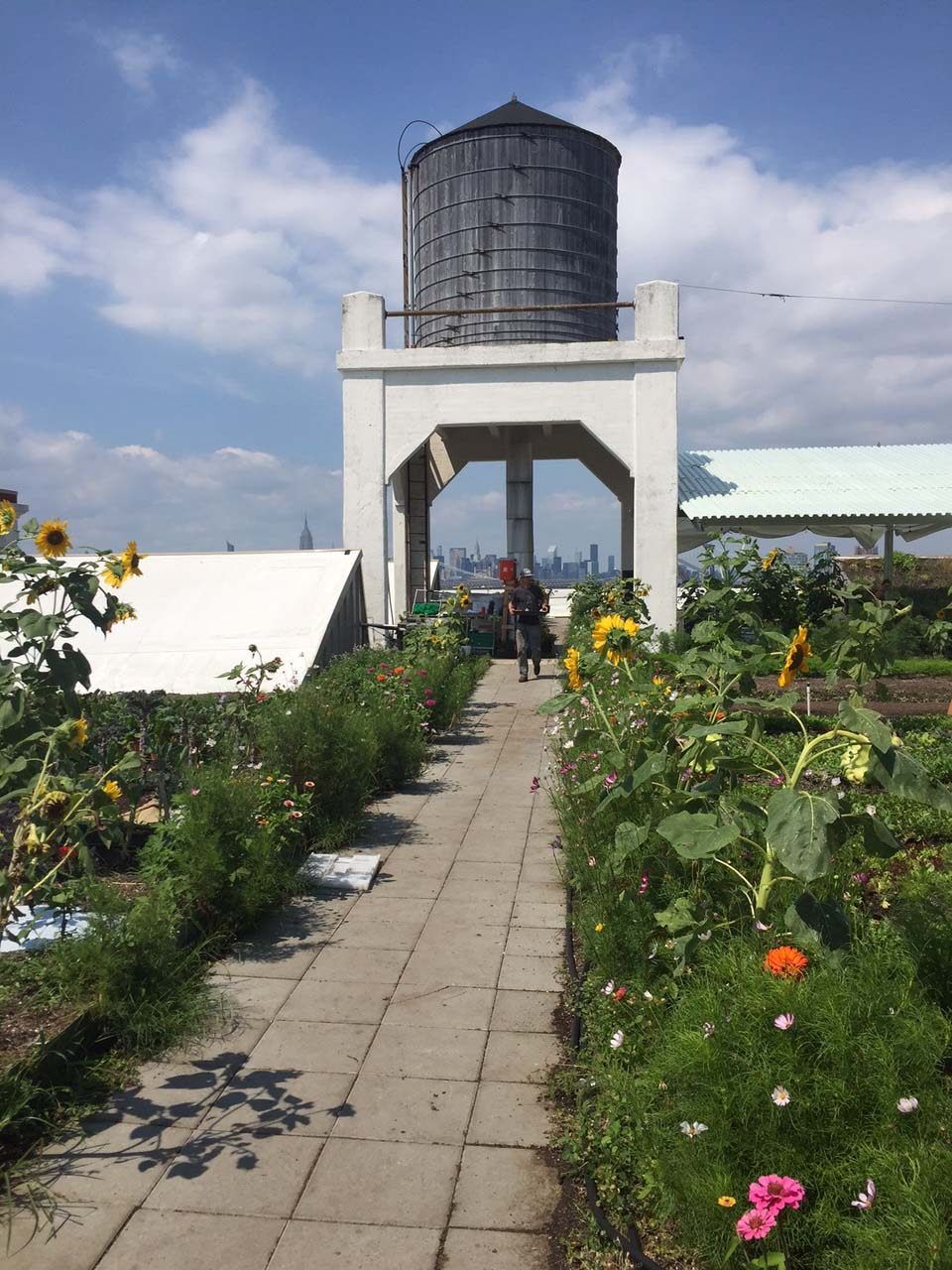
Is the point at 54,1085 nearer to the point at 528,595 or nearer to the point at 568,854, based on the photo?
the point at 568,854

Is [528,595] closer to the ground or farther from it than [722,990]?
farther from it

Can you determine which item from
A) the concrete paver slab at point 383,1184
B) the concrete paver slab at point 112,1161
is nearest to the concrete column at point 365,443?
the concrete paver slab at point 112,1161

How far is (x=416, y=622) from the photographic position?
50.0 ft

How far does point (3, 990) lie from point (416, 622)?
11689mm

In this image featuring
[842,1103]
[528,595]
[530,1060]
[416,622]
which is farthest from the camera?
[416,622]

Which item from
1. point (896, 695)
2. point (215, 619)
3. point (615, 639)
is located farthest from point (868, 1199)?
point (896, 695)

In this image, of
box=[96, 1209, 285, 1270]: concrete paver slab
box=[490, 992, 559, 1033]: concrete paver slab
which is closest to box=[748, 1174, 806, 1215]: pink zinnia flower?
box=[96, 1209, 285, 1270]: concrete paver slab

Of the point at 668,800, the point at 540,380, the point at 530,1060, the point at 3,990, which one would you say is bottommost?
the point at 530,1060

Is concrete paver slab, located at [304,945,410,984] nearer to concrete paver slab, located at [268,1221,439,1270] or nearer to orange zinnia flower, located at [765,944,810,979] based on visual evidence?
concrete paver slab, located at [268,1221,439,1270]

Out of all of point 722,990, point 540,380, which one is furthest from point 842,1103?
point 540,380

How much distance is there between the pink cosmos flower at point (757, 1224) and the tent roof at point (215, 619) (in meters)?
7.49

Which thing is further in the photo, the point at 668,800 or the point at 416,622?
the point at 416,622

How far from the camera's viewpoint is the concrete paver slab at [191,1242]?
271cm

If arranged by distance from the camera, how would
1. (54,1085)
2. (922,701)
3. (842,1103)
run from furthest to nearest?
(922,701) → (54,1085) → (842,1103)
